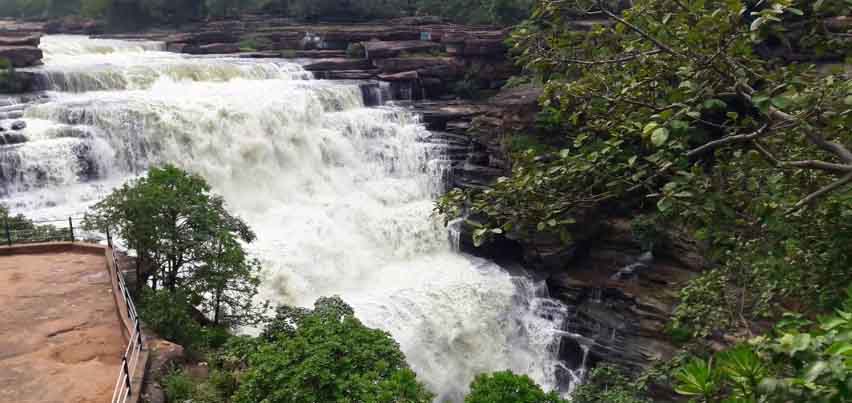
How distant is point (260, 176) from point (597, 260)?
9738 mm

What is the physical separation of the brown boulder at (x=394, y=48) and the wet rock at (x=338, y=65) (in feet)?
2.01

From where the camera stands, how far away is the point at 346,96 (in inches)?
875

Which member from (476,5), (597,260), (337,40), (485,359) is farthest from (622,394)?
(476,5)

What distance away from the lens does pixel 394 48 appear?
28.1 meters

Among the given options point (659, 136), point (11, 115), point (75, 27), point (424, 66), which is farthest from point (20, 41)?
point (659, 136)

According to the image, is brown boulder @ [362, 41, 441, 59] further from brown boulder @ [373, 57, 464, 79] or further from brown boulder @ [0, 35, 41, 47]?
brown boulder @ [0, 35, 41, 47]

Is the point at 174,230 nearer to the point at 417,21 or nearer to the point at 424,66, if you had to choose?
Answer: the point at 424,66

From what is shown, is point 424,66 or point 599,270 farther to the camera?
point 424,66

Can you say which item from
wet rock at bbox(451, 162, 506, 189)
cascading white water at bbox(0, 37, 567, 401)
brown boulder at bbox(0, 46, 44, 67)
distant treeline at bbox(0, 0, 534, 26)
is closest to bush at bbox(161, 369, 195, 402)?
cascading white water at bbox(0, 37, 567, 401)

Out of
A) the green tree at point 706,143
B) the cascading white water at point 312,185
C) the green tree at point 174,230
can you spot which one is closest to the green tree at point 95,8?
the cascading white water at point 312,185

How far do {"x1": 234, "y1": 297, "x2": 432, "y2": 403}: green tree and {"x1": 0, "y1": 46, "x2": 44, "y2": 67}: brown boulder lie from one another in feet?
66.0

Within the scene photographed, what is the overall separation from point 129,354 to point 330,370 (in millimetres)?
2561

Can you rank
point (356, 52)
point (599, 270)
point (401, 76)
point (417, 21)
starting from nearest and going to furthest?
1. point (599, 270)
2. point (401, 76)
3. point (356, 52)
4. point (417, 21)

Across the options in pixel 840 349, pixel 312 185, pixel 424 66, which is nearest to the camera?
pixel 840 349
